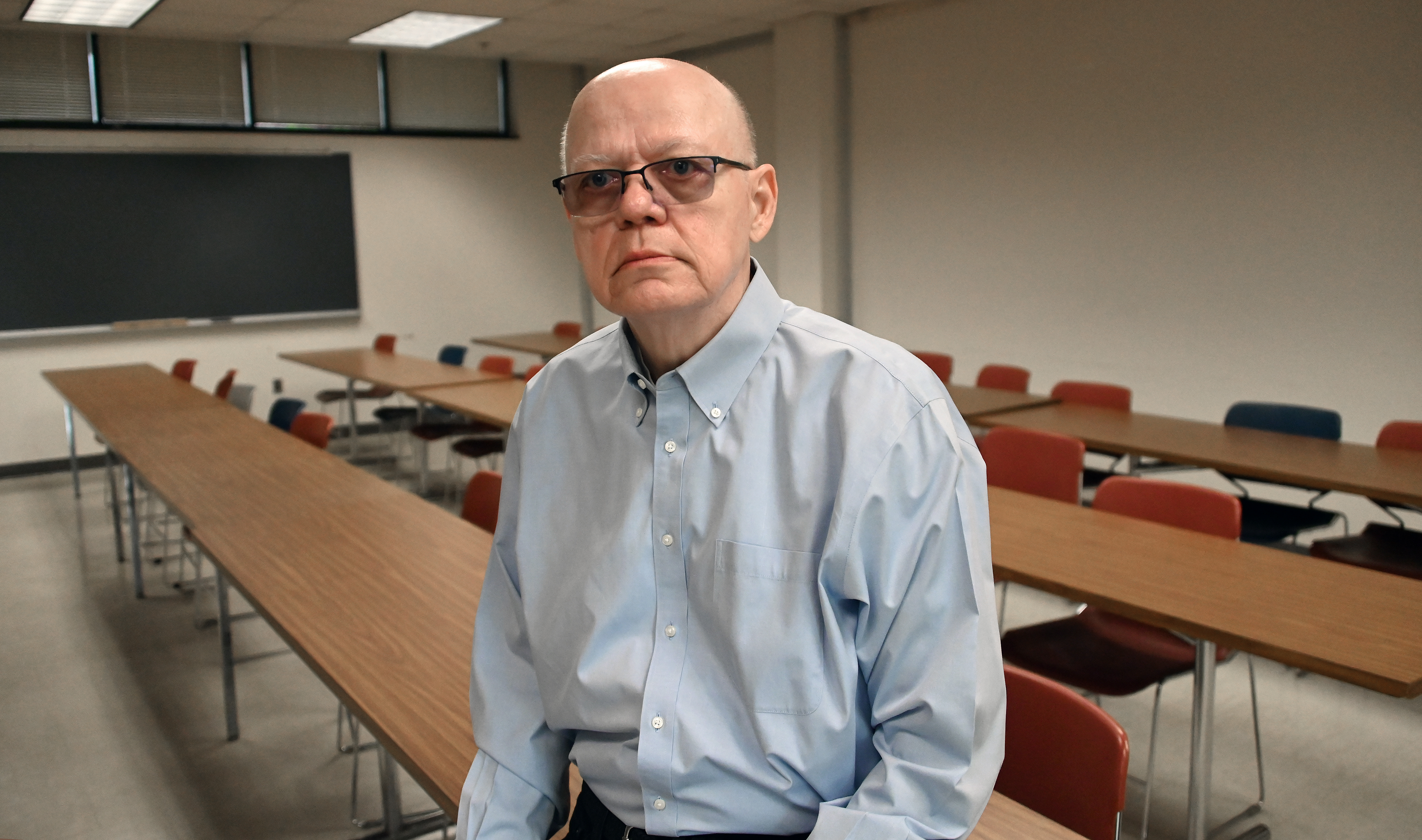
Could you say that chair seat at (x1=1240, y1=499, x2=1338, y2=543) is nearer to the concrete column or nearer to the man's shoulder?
the man's shoulder

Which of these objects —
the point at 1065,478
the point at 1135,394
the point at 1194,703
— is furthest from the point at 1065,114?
the point at 1194,703

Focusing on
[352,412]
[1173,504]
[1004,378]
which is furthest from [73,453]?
[1173,504]

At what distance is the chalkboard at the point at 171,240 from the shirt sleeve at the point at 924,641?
325 inches

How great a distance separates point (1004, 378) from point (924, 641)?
4.94 meters

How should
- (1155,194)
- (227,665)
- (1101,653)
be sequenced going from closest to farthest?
(1101,653)
(227,665)
(1155,194)

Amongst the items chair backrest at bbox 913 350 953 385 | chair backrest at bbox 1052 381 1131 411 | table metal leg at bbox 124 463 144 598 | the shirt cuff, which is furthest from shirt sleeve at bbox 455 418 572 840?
chair backrest at bbox 913 350 953 385

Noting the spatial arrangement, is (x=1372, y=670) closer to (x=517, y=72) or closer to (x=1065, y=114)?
(x=1065, y=114)

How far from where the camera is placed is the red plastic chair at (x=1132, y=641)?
257 cm

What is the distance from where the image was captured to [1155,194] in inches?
231

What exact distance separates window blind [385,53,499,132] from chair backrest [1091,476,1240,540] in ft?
25.2

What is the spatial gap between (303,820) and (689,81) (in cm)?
264

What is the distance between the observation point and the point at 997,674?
1065 mm

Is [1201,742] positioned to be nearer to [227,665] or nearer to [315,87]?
[227,665]

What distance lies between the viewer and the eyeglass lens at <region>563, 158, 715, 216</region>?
1105 mm
